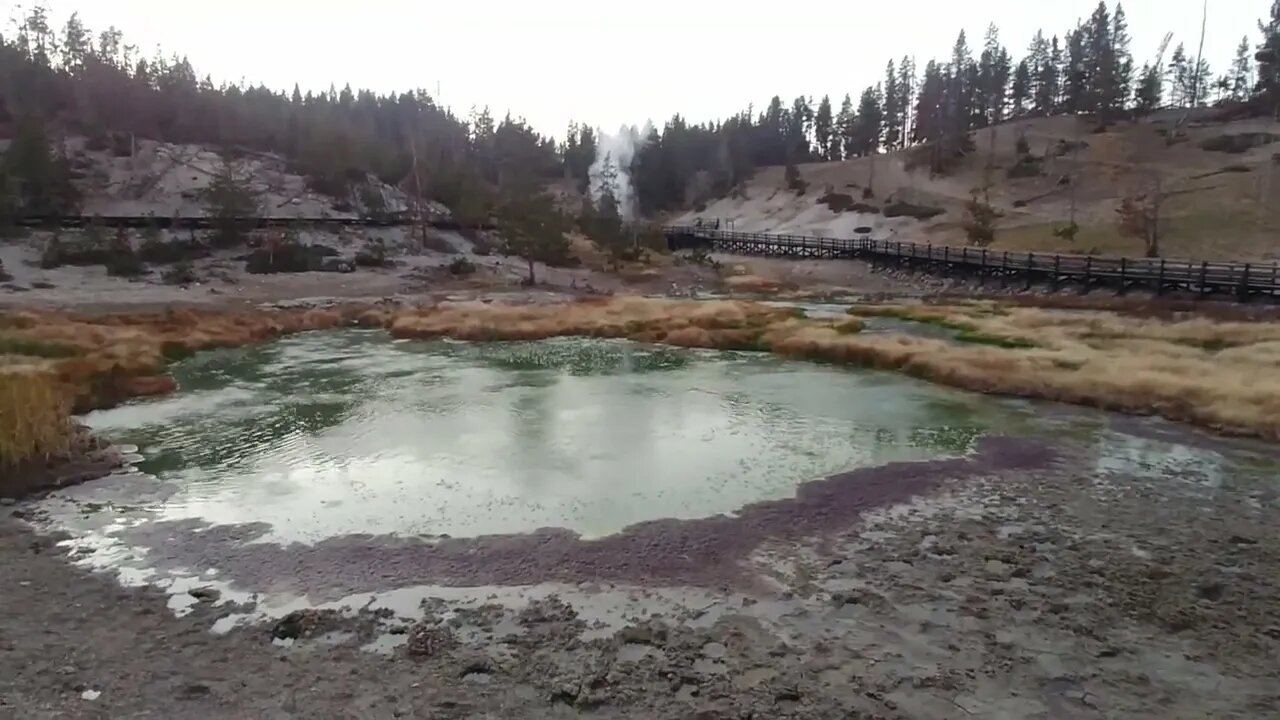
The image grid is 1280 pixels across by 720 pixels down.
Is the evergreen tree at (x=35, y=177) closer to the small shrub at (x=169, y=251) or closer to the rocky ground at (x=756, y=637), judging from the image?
the small shrub at (x=169, y=251)

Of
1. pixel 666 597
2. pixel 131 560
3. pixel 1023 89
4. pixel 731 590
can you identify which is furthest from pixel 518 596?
pixel 1023 89

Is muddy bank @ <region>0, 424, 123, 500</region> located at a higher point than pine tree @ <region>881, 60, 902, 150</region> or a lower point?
lower

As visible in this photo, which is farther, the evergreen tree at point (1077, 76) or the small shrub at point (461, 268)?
the evergreen tree at point (1077, 76)

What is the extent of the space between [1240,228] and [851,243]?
3140cm

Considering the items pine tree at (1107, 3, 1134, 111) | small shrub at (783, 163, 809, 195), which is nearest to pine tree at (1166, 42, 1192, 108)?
pine tree at (1107, 3, 1134, 111)

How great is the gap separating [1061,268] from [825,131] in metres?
115

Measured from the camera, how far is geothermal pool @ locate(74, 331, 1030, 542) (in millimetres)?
15836

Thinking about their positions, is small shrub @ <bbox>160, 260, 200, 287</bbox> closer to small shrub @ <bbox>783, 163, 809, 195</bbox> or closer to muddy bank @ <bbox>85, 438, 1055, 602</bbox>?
muddy bank @ <bbox>85, 438, 1055, 602</bbox>

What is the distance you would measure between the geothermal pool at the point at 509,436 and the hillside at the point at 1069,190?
49737mm

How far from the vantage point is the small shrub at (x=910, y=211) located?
99.1 meters

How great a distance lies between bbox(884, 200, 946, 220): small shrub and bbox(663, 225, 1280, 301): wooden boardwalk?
18917mm

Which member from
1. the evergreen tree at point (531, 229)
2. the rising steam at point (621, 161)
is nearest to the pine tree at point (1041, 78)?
the rising steam at point (621, 161)

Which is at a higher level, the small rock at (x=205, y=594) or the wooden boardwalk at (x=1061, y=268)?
the wooden boardwalk at (x=1061, y=268)

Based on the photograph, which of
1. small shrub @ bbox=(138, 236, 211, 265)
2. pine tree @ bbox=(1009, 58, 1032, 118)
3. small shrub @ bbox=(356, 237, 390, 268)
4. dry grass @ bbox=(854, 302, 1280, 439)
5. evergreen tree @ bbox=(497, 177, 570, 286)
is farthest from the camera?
pine tree @ bbox=(1009, 58, 1032, 118)
